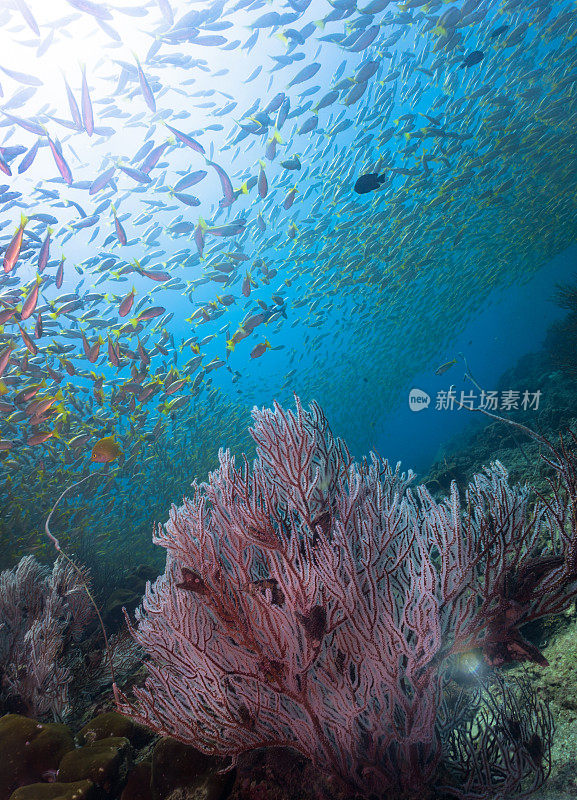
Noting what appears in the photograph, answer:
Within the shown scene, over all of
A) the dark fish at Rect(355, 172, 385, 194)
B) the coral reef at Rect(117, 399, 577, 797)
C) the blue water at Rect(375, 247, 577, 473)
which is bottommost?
the blue water at Rect(375, 247, 577, 473)

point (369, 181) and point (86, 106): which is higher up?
point (86, 106)

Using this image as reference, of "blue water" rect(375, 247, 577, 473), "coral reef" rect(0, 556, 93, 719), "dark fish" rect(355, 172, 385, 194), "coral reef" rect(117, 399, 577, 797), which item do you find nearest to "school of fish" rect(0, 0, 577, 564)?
"dark fish" rect(355, 172, 385, 194)

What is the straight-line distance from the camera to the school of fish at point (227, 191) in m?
7.95

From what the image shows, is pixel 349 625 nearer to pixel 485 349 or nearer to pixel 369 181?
pixel 369 181

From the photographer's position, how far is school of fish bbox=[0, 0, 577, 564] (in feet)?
26.1

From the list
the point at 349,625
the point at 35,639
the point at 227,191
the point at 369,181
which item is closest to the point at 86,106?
the point at 227,191

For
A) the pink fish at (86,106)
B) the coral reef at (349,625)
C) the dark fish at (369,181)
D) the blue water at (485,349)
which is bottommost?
the blue water at (485,349)

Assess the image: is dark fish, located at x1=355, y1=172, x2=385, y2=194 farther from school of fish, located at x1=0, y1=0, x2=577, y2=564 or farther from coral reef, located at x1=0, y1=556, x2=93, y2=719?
coral reef, located at x1=0, y1=556, x2=93, y2=719

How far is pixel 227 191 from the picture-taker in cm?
823

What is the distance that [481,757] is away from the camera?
1.93 m

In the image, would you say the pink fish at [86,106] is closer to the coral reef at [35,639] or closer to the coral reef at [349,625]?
the coral reef at [35,639]

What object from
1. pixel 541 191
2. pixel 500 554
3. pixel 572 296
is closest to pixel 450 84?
pixel 572 296

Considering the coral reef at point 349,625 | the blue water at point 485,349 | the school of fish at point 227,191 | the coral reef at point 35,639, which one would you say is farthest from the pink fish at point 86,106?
the blue water at point 485,349

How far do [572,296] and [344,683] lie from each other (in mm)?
12908
